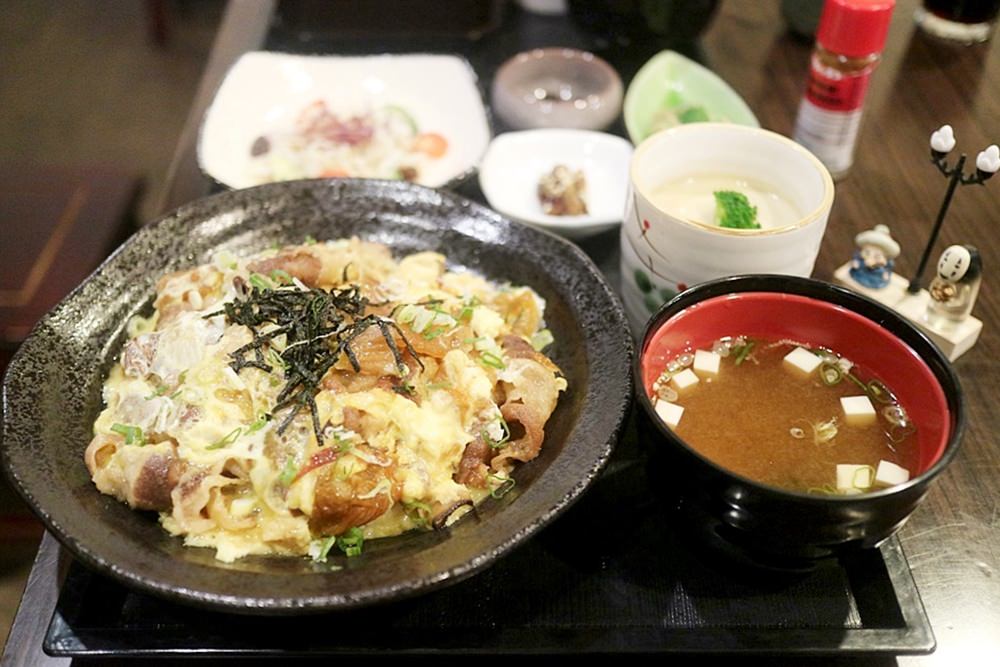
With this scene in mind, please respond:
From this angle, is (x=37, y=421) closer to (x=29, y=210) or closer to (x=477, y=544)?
(x=477, y=544)

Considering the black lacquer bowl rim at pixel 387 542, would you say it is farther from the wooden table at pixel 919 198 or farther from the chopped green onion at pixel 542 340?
the wooden table at pixel 919 198

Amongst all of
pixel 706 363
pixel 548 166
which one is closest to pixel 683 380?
pixel 706 363

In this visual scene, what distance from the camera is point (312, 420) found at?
1.71 metres

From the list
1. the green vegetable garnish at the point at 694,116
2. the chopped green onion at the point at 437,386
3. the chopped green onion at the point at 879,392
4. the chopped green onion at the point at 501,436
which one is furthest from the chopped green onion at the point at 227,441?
the green vegetable garnish at the point at 694,116

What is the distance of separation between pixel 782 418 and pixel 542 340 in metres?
0.63

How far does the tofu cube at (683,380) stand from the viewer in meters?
1.85

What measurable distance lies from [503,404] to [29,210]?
3.28m

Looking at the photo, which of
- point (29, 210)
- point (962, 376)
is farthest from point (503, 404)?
point (29, 210)

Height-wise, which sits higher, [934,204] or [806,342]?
[806,342]

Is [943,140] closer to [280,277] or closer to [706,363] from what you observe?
[706,363]

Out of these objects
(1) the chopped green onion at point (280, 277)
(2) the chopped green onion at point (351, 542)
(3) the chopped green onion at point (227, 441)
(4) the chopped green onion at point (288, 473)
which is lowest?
(2) the chopped green onion at point (351, 542)

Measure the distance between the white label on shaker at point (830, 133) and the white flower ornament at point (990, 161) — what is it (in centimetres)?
86

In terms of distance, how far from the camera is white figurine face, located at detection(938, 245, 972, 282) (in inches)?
82.9

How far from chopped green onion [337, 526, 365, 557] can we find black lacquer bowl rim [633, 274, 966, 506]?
0.62 meters
